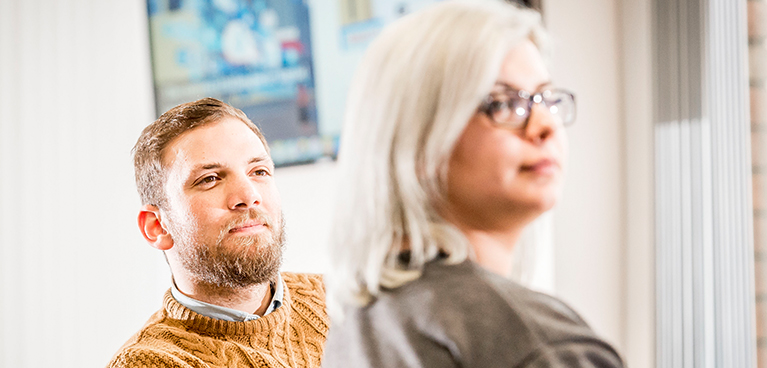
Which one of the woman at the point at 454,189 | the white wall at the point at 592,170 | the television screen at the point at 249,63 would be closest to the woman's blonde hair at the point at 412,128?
the woman at the point at 454,189

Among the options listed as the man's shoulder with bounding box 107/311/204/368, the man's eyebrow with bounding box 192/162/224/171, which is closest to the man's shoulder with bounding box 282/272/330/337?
the man's shoulder with bounding box 107/311/204/368

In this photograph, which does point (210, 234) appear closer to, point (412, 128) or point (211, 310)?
point (211, 310)

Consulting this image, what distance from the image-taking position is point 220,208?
114 cm

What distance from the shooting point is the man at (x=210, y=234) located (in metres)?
1.13

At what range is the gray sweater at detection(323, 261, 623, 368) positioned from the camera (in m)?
0.43

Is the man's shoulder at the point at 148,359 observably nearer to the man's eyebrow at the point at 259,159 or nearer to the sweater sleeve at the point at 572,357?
the man's eyebrow at the point at 259,159

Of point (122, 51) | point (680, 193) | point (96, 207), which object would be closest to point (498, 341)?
point (680, 193)

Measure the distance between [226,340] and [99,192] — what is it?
1.35 metres

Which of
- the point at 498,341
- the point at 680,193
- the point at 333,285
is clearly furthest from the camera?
the point at 680,193

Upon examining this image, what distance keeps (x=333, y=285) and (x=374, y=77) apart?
19 centimetres

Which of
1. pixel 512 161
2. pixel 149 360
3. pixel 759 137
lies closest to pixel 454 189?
pixel 512 161

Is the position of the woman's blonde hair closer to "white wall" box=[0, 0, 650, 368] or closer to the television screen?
"white wall" box=[0, 0, 650, 368]

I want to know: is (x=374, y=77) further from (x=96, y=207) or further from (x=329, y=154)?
(x=96, y=207)

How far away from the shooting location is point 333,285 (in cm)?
55
